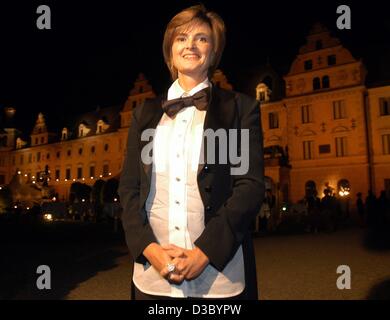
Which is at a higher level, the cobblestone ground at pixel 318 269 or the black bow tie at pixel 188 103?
the black bow tie at pixel 188 103

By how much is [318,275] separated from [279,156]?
2248 centimetres

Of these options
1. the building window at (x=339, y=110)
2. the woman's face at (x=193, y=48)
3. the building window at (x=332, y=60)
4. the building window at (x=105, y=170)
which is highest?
the building window at (x=332, y=60)

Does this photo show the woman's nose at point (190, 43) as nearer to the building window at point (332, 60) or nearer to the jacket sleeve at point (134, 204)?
the jacket sleeve at point (134, 204)

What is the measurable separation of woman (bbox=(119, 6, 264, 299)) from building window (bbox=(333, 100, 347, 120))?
29.3 meters

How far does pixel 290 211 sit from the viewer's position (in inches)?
790

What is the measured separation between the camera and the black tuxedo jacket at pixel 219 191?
1.82 metres

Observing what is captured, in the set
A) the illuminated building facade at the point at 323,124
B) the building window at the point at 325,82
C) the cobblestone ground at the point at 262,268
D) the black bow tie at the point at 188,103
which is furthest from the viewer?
the building window at the point at 325,82

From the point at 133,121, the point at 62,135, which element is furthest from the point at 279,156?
the point at 62,135

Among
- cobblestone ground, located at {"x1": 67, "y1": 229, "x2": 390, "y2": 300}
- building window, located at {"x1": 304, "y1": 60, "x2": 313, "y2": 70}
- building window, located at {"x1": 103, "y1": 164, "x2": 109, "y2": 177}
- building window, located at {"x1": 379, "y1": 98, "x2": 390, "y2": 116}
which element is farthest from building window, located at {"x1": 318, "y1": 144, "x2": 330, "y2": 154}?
building window, located at {"x1": 103, "y1": 164, "x2": 109, "y2": 177}

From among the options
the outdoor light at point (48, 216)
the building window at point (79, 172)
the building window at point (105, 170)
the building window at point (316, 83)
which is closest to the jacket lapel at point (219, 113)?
the outdoor light at point (48, 216)

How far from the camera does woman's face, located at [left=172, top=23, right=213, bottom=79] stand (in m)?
2.09

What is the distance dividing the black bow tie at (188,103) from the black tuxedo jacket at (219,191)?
5 cm

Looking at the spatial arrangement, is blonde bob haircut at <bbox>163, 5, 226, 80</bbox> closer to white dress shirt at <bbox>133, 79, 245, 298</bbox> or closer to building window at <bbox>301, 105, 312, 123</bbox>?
white dress shirt at <bbox>133, 79, 245, 298</bbox>
